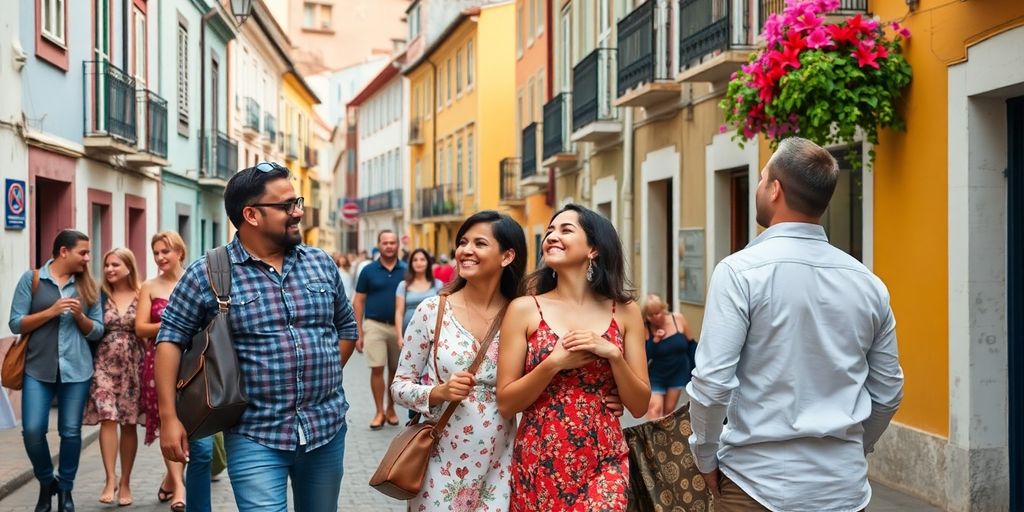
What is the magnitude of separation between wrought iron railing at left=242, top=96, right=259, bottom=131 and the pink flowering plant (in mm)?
26711

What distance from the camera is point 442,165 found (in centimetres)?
4906

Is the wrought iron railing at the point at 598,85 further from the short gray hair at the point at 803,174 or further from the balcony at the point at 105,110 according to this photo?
the short gray hair at the point at 803,174

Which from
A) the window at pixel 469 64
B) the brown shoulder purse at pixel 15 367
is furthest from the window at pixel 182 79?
the window at pixel 469 64

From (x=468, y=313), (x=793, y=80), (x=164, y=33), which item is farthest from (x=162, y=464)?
(x=164, y=33)

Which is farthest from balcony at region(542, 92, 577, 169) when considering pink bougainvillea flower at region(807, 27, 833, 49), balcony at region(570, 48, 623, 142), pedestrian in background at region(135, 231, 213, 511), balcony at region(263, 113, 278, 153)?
balcony at region(263, 113, 278, 153)

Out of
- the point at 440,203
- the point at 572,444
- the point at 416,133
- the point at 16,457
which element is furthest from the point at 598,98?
the point at 416,133

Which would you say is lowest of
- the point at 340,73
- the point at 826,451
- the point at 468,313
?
the point at 826,451

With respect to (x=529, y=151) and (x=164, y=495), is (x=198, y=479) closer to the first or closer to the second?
(x=164, y=495)

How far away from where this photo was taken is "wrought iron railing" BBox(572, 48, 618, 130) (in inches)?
725

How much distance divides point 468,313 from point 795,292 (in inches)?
57.6

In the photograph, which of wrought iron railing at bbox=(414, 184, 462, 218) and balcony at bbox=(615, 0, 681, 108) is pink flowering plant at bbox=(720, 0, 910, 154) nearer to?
balcony at bbox=(615, 0, 681, 108)

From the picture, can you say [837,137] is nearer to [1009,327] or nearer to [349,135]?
[1009,327]

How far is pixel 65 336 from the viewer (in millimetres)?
8188

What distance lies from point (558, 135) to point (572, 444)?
18.7 meters
